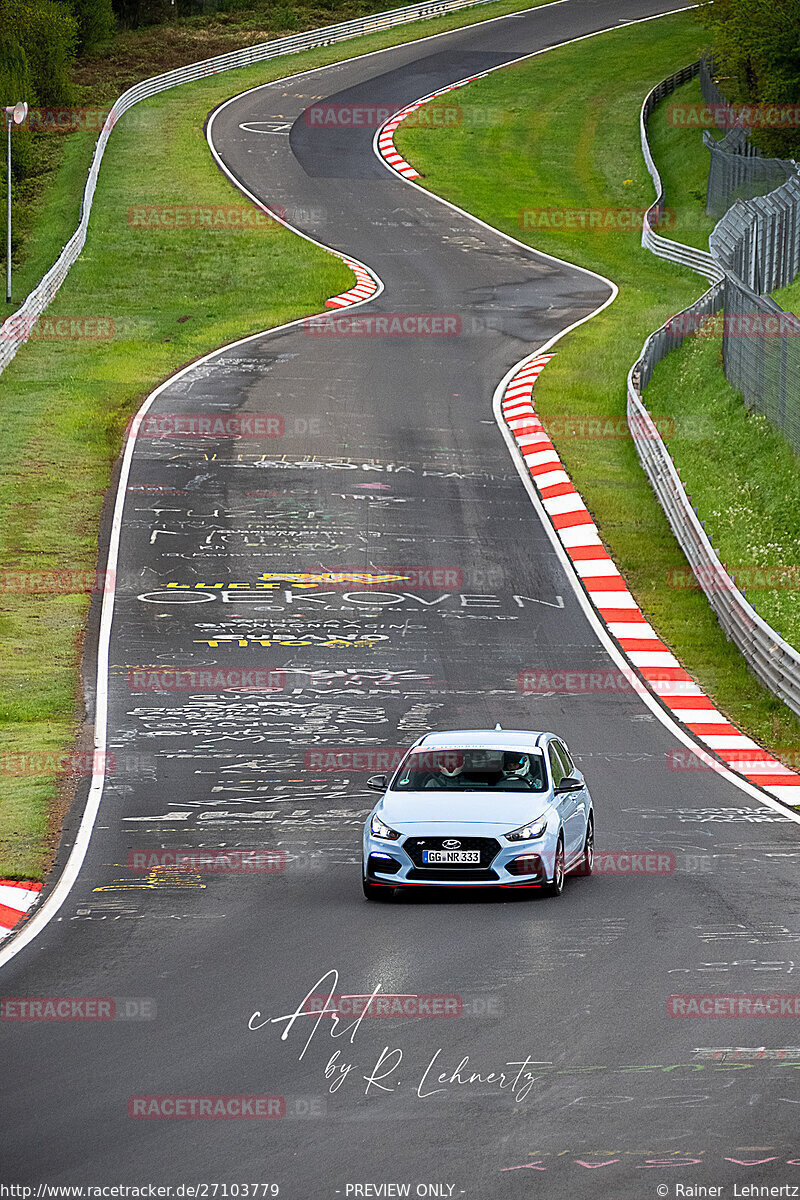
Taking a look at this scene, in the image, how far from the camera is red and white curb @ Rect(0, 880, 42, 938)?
14.2 metres

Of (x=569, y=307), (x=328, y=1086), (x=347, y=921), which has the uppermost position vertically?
(x=328, y=1086)

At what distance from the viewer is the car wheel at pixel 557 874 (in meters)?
14.2

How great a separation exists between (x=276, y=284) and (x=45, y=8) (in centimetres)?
3740

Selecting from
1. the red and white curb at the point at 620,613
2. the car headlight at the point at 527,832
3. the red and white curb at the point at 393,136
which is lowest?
the red and white curb at the point at 620,613

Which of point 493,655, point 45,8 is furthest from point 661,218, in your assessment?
point 493,655

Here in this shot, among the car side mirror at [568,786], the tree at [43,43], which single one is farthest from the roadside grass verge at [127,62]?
→ the car side mirror at [568,786]

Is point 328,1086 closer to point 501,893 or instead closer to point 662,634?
point 501,893

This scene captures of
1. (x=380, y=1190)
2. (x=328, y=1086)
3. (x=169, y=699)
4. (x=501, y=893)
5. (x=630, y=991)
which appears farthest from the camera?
(x=169, y=699)

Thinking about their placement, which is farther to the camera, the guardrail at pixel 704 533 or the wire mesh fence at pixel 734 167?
the wire mesh fence at pixel 734 167

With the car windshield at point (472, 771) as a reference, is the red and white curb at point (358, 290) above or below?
below

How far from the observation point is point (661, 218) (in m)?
63.0

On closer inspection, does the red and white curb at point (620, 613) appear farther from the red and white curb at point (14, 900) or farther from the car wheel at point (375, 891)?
the red and white curb at point (14, 900)

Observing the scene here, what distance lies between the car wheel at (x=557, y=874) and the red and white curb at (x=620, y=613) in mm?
5114

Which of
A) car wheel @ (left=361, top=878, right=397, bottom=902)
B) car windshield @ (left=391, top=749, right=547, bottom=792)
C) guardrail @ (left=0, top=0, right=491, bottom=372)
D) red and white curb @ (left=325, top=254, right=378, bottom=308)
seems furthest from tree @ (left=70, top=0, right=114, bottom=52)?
car wheel @ (left=361, top=878, right=397, bottom=902)
